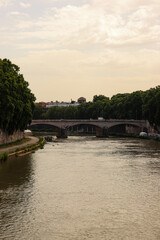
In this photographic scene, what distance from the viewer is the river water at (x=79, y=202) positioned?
24516mm

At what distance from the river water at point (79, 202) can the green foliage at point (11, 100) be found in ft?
63.9

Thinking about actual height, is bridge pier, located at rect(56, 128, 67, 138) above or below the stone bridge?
below

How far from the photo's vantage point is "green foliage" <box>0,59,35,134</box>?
69.7 m

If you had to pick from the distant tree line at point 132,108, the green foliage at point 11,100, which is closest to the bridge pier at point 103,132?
the distant tree line at point 132,108

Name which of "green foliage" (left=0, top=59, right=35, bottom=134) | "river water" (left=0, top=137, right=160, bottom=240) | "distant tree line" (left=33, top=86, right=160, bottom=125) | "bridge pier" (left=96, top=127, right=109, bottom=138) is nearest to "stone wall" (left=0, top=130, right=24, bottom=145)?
"green foliage" (left=0, top=59, right=35, bottom=134)

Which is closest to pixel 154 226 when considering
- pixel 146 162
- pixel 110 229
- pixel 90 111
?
pixel 110 229

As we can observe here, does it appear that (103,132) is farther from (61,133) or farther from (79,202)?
(79,202)

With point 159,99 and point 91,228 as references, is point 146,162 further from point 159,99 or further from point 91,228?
point 159,99

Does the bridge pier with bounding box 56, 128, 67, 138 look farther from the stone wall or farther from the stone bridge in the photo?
the stone wall

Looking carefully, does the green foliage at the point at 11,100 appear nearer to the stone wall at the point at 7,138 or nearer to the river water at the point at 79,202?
the stone wall at the point at 7,138

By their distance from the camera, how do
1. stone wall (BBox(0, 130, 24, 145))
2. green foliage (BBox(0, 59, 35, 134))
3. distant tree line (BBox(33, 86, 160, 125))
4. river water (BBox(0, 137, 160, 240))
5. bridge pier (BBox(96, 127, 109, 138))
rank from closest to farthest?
river water (BBox(0, 137, 160, 240)), green foliage (BBox(0, 59, 35, 134)), stone wall (BBox(0, 130, 24, 145)), distant tree line (BBox(33, 86, 160, 125)), bridge pier (BBox(96, 127, 109, 138))

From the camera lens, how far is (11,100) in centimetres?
7356

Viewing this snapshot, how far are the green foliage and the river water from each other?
19.5 meters

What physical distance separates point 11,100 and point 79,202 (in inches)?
1759
